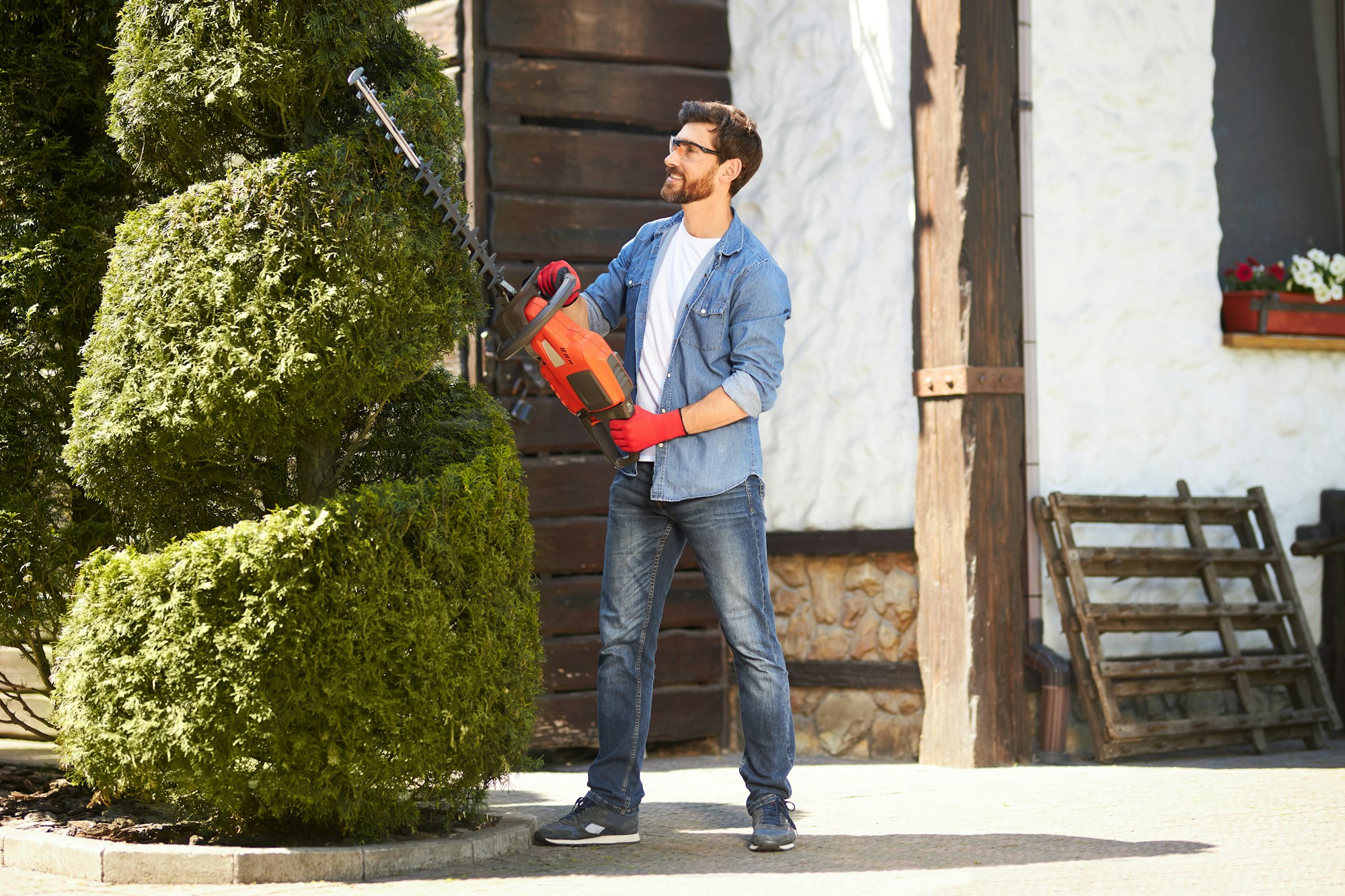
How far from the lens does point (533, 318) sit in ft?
12.2

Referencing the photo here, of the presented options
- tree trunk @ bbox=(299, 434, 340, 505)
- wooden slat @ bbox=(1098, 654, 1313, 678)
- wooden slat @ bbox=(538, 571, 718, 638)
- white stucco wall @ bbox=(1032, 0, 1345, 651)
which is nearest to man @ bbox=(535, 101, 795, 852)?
tree trunk @ bbox=(299, 434, 340, 505)

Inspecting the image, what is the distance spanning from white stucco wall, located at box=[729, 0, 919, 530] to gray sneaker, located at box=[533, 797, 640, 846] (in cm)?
235

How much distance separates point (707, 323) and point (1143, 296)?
2.86 m

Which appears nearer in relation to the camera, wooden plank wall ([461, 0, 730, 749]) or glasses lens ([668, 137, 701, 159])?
glasses lens ([668, 137, 701, 159])

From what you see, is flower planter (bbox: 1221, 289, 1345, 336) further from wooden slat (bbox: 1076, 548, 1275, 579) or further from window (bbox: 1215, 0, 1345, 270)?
wooden slat (bbox: 1076, 548, 1275, 579)

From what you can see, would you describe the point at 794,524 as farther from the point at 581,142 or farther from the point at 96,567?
the point at 96,567

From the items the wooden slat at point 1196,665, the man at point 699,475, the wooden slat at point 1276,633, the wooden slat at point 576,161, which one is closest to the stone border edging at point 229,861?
the man at point 699,475

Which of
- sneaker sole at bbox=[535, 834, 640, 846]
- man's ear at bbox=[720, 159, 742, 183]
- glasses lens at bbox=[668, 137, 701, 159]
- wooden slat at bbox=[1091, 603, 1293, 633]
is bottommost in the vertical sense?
sneaker sole at bbox=[535, 834, 640, 846]

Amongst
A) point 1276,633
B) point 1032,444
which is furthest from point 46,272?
point 1276,633

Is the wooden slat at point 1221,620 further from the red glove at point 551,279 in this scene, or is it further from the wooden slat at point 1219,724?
the red glove at point 551,279

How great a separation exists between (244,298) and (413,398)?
0.68 meters

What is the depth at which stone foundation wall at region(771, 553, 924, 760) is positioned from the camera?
5.83m

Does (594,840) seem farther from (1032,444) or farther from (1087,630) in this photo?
(1032,444)

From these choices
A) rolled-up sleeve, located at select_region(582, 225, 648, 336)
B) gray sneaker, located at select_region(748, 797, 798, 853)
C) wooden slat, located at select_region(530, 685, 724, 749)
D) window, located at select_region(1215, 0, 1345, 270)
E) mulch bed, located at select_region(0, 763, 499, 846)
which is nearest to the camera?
mulch bed, located at select_region(0, 763, 499, 846)
